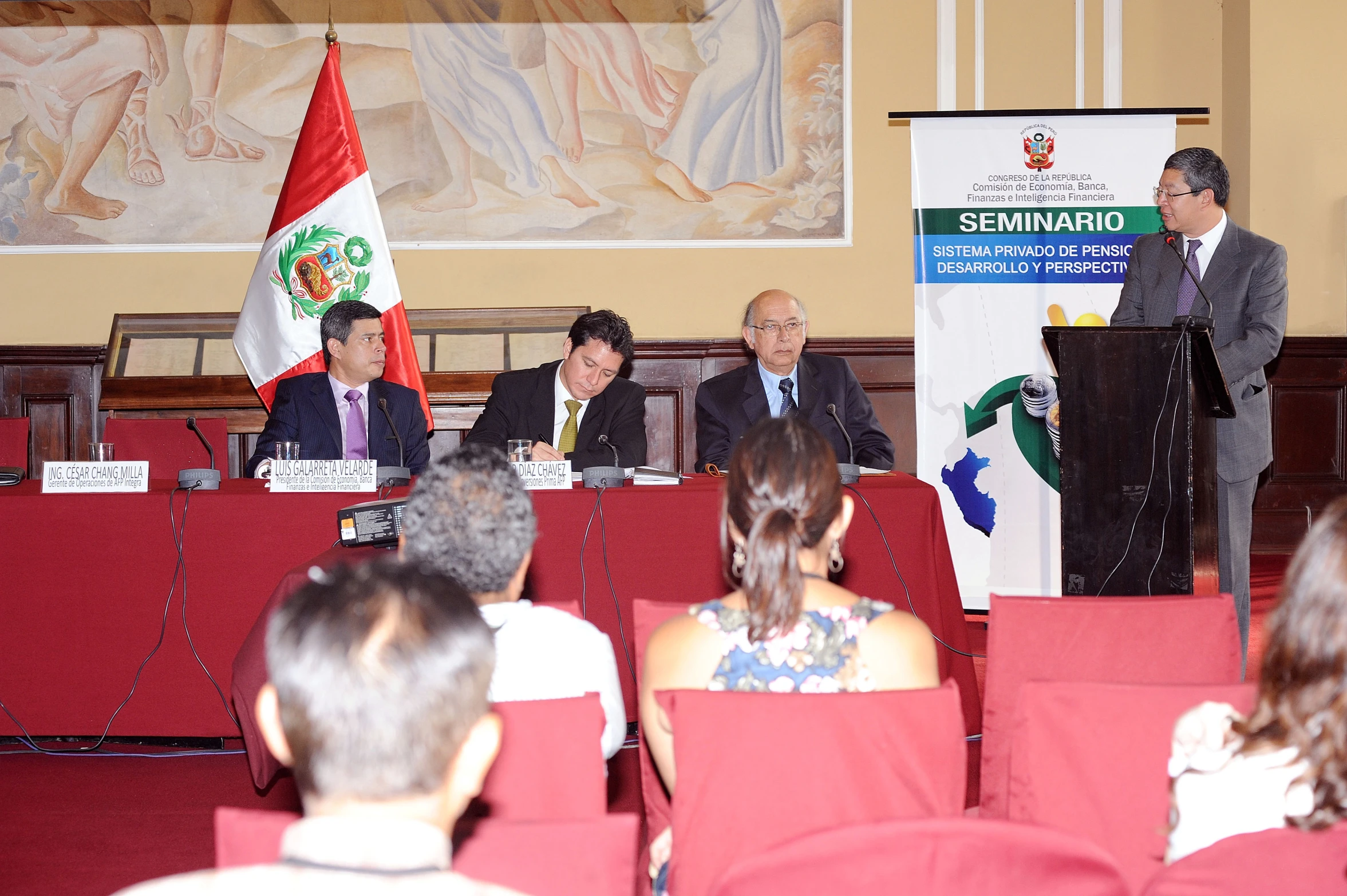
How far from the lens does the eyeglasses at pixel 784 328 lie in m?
3.88

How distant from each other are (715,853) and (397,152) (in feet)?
15.3

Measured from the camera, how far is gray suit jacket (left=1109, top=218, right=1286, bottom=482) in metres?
3.29

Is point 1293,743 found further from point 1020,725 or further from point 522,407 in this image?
point 522,407

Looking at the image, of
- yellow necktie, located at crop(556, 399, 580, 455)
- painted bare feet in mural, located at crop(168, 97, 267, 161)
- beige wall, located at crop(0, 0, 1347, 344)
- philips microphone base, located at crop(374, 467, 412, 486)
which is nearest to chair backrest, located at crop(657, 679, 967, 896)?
philips microphone base, located at crop(374, 467, 412, 486)

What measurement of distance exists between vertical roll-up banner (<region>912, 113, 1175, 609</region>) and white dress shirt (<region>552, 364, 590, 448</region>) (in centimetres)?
Answer: 170

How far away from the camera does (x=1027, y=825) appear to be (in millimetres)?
879

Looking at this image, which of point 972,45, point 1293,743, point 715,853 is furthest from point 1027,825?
point 972,45

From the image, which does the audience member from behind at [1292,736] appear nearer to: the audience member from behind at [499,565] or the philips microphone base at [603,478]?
the audience member from behind at [499,565]

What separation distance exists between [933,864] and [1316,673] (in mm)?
390

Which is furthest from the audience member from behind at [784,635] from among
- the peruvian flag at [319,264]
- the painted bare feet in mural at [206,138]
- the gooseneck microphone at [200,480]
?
the painted bare feet in mural at [206,138]

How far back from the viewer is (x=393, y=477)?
3113 mm

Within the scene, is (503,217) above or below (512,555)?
above

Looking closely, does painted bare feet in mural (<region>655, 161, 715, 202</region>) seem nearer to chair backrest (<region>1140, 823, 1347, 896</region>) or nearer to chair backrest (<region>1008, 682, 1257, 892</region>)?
chair backrest (<region>1008, 682, 1257, 892</region>)

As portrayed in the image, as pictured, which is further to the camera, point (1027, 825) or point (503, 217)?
point (503, 217)
